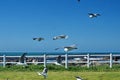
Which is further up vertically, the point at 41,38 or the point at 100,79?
the point at 41,38

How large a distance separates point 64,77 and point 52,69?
904 cm

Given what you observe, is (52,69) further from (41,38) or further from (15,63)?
(41,38)

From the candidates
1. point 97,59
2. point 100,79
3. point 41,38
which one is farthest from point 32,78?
point 97,59

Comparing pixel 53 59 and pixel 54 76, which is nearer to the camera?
pixel 54 76

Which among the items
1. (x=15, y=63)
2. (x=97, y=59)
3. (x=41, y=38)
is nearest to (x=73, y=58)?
(x=97, y=59)

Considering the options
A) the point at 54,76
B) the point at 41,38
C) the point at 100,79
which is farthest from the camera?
the point at 54,76

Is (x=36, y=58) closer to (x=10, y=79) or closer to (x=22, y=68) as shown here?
(x=22, y=68)

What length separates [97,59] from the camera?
40.1m

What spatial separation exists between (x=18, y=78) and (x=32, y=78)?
830mm

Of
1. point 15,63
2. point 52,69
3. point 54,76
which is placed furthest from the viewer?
point 15,63

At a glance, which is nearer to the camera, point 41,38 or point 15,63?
point 41,38

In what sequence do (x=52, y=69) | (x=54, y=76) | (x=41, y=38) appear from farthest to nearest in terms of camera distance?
(x=52, y=69) < (x=54, y=76) < (x=41, y=38)

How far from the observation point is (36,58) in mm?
38719

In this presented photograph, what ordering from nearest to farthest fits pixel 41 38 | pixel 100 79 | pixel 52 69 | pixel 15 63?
pixel 41 38 < pixel 100 79 < pixel 52 69 < pixel 15 63
